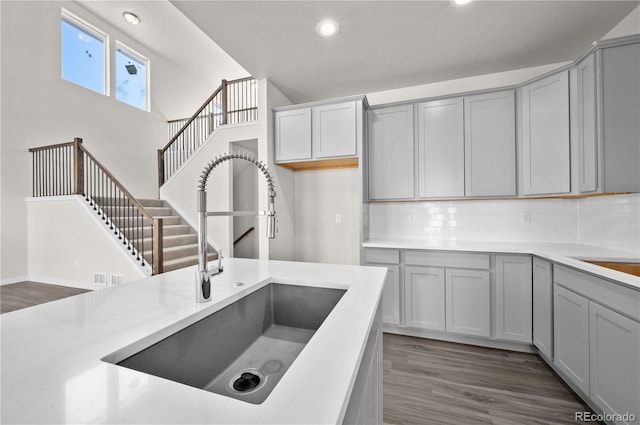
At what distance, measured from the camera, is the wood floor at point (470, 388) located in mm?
1718

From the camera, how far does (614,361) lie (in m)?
1.53

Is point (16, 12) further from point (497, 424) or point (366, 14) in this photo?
point (497, 424)

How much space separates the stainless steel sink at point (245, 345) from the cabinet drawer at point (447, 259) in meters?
1.77

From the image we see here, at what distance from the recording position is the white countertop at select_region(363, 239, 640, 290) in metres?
1.56

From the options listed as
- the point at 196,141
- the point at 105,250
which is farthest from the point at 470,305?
the point at 196,141

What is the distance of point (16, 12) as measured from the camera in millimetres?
4410

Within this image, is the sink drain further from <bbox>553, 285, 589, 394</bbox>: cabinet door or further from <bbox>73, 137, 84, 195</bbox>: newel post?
<bbox>73, 137, 84, 195</bbox>: newel post

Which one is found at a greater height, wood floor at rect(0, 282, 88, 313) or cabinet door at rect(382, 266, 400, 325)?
cabinet door at rect(382, 266, 400, 325)

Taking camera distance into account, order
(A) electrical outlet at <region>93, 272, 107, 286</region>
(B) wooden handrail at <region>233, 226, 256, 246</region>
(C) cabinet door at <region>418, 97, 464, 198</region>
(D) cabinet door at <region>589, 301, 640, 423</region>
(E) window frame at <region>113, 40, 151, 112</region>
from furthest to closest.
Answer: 1. (E) window frame at <region>113, 40, 151, 112</region>
2. (B) wooden handrail at <region>233, 226, 256, 246</region>
3. (A) electrical outlet at <region>93, 272, 107, 286</region>
4. (C) cabinet door at <region>418, 97, 464, 198</region>
5. (D) cabinet door at <region>589, 301, 640, 423</region>

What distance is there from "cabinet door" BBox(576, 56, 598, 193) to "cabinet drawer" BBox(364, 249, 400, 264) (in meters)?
1.61

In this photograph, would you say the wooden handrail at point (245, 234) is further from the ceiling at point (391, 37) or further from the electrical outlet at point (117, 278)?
the ceiling at point (391, 37)

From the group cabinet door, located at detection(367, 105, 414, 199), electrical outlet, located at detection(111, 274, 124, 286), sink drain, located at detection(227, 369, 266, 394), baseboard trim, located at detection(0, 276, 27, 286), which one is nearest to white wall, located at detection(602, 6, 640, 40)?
cabinet door, located at detection(367, 105, 414, 199)

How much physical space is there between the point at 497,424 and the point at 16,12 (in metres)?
7.89

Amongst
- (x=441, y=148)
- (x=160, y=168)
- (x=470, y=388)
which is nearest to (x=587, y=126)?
(x=441, y=148)
